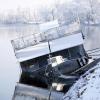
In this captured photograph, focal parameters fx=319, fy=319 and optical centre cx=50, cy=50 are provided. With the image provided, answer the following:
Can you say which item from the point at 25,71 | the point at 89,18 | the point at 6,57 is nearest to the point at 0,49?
the point at 6,57

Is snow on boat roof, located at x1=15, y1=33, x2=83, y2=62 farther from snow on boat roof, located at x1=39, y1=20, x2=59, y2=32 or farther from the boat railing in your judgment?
snow on boat roof, located at x1=39, y1=20, x2=59, y2=32

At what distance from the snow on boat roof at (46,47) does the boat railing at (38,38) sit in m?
0.48

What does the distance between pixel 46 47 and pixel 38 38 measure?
7.22ft

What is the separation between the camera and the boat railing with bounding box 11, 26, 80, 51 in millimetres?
25084

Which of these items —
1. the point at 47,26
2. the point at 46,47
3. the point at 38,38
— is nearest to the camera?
the point at 46,47

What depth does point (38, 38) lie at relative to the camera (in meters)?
26.2

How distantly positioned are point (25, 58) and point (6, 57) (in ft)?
87.7

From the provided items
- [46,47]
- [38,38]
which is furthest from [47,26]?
[46,47]

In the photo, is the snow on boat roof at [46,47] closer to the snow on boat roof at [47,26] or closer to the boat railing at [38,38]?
the boat railing at [38,38]

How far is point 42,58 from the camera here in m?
24.7

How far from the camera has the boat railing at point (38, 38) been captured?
2508 centimetres

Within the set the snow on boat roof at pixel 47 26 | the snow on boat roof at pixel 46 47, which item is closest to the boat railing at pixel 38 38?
the snow on boat roof at pixel 47 26

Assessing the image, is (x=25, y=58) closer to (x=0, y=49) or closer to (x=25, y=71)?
(x=25, y=71)

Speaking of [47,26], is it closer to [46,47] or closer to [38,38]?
[38,38]
